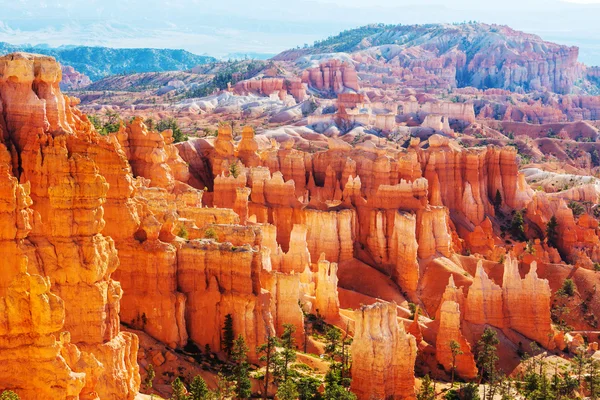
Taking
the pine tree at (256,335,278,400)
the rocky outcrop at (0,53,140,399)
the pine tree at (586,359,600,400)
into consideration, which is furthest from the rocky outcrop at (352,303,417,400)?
the rocky outcrop at (0,53,140,399)

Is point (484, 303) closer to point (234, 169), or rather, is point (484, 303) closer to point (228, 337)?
point (228, 337)

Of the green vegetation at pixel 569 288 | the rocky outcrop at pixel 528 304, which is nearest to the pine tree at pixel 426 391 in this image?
the rocky outcrop at pixel 528 304

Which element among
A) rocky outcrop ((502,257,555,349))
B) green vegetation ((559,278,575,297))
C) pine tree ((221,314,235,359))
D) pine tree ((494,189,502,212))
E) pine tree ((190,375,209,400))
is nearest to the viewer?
pine tree ((190,375,209,400))

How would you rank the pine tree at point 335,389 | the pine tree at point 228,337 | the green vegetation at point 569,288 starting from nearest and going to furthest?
the pine tree at point 335,389 → the pine tree at point 228,337 → the green vegetation at point 569,288

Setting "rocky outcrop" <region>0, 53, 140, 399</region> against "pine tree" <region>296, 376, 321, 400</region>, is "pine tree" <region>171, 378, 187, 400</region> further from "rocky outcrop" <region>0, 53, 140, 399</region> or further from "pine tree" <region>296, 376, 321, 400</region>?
"pine tree" <region>296, 376, 321, 400</region>

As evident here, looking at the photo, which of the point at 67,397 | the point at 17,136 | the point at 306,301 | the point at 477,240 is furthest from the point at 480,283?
the point at 67,397

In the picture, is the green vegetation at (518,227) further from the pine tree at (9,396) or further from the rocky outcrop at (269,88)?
the rocky outcrop at (269,88)
